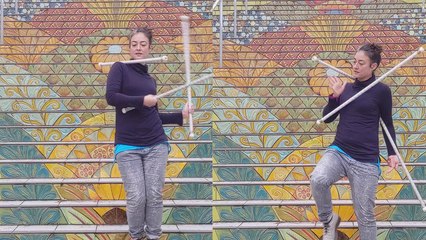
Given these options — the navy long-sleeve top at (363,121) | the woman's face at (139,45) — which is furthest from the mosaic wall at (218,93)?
the woman's face at (139,45)

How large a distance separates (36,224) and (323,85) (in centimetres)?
362

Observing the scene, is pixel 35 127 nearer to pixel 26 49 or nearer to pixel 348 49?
pixel 26 49

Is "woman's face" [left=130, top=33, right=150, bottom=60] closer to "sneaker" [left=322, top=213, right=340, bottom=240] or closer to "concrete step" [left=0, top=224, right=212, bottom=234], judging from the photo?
"concrete step" [left=0, top=224, right=212, bottom=234]

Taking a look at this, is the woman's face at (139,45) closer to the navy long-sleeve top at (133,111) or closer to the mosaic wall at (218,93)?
the navy long-sleeve top at (133,111)

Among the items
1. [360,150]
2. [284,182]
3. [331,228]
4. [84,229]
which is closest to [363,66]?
[360,150]

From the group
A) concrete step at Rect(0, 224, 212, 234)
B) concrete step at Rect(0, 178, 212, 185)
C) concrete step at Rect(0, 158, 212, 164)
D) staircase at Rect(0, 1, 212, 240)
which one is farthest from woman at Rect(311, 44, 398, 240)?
concrete step at Rect(0, 158, 212, 164)

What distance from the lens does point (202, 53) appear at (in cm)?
916

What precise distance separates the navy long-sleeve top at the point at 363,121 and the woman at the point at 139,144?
107cm

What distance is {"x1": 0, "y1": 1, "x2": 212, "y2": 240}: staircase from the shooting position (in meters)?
6.45

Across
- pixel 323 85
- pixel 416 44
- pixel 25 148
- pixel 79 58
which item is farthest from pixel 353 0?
pixel 25 148

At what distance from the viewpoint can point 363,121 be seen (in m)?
5.55

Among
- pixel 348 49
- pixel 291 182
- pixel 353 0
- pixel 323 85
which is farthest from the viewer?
pixel 353 0

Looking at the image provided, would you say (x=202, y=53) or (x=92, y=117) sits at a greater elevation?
(x=202, y=53)

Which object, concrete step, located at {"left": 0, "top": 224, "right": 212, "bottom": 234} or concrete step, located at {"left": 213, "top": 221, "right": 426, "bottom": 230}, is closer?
concrete step, located at {"left": 0, "top": 224, "right": 212, "bottom": 234}
